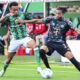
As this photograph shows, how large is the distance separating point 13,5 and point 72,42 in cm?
595

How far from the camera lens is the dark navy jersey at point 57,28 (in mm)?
12930

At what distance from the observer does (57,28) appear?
12.9 meters

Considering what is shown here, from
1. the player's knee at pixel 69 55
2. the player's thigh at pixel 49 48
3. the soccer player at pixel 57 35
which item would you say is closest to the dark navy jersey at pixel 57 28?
the soccer player at pixel 57 35

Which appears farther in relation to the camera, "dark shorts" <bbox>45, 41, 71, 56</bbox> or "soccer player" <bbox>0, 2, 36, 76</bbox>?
"soccer player" <bbox>0, 2, 36, 76</bbox>

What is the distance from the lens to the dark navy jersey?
42.4 feet

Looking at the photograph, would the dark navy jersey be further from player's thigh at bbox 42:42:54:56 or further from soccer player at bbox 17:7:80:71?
player's thigh at bbox 42:42:54:56

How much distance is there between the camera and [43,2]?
80.8 feet

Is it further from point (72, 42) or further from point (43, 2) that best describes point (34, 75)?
point (43, 2)

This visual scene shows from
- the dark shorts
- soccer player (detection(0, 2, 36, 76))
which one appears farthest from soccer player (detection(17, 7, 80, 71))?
soccer player (detection(0, 2, 36, 76))

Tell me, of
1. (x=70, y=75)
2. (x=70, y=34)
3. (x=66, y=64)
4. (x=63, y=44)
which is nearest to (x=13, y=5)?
(x=63, y=44)

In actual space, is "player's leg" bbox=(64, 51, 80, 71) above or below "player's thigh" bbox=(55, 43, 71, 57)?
below

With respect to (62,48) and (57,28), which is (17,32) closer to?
(57,28)

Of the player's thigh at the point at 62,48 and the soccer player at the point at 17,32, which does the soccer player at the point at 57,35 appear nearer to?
the player's thigh at the point at 62,48

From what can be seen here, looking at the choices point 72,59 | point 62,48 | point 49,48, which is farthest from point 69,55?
point 49,48
